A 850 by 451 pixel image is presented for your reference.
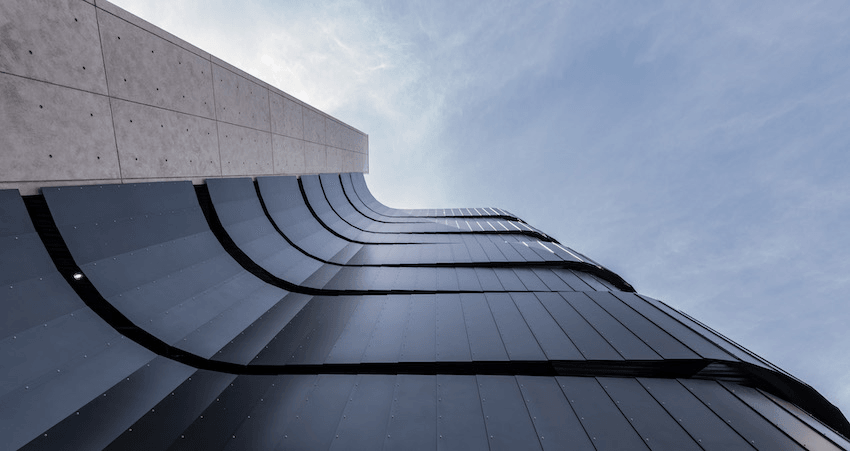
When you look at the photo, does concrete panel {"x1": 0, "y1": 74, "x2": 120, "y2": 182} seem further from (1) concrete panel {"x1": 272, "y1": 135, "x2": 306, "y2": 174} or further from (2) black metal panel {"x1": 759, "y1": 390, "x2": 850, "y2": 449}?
(2) black metal panel {"x1": 759, "y1": 390, "x2": 850, "y2": 449}

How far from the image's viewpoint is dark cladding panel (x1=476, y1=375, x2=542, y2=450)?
337 centimetres

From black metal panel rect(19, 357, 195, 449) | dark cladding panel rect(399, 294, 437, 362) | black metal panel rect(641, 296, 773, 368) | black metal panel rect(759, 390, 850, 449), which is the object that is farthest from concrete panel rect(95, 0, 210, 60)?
black metal panel rect(759, 390, 850, 449)

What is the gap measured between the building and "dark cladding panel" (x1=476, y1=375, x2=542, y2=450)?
24 millimetres

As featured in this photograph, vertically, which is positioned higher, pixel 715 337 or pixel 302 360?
pixel 715 337

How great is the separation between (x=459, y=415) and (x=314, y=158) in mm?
12293

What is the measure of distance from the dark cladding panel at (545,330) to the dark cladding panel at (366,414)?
2739 millimetres

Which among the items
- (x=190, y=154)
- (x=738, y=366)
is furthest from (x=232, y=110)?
(x=738, y=366)

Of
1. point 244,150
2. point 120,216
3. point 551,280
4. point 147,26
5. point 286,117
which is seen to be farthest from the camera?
point 286,117

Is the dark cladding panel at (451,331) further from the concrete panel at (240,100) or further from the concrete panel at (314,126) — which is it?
the concrete panel at (314,126)

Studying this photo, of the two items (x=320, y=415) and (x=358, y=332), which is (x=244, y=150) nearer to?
(x=358, y=332)

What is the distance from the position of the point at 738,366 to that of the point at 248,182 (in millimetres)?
11295

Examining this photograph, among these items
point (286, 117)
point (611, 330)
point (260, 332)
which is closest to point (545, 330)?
point (611, 330)

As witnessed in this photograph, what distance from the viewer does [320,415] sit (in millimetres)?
3814

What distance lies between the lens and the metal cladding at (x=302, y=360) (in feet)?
10.9
